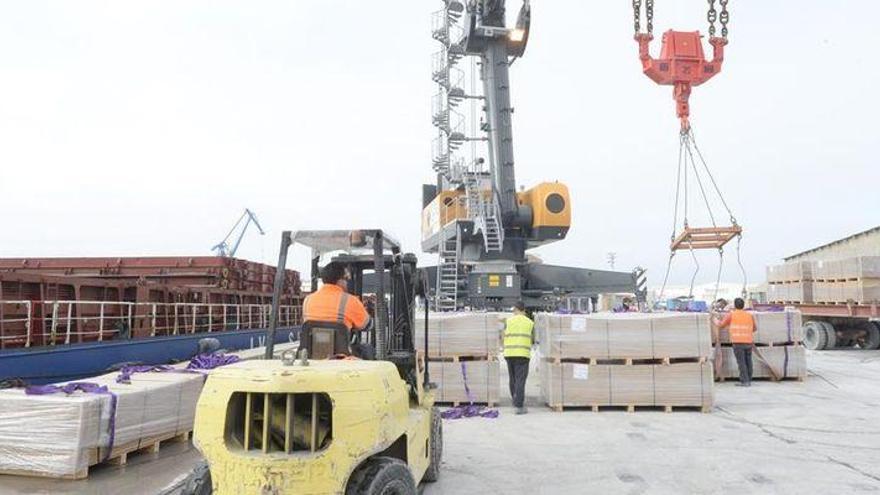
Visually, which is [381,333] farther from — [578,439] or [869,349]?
[869,349]

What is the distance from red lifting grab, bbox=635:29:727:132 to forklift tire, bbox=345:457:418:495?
10.4 m

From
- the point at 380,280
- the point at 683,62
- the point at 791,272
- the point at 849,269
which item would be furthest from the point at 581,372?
the point at 791,272

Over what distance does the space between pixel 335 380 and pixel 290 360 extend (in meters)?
0.39

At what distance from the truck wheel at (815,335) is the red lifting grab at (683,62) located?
34.0 feet

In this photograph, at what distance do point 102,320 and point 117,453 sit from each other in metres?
4.66

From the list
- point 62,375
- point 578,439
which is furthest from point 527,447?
point 62,375

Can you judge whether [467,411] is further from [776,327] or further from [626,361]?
[776,327]

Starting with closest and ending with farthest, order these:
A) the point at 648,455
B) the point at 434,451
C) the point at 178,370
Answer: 1. the point at 434,451
2. the point at 648,455
3. the point at 178,370

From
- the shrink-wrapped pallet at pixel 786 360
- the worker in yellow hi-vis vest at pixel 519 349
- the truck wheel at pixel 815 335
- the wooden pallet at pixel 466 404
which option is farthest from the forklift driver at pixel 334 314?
the truck wheel at pixel 815 335

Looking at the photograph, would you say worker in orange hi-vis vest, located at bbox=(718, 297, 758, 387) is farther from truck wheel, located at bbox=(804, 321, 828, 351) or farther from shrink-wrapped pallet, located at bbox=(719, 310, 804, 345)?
truck wheel, located at bbox=(804, 321, 828, 351)

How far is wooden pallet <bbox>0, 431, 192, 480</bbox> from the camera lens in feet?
19.1

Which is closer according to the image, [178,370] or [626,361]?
[178,370]

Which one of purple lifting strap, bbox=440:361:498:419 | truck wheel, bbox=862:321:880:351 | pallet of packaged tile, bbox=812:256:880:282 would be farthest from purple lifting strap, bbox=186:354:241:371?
truck wheel, bbox=862:321:880:351

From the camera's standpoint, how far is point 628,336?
9117mm
